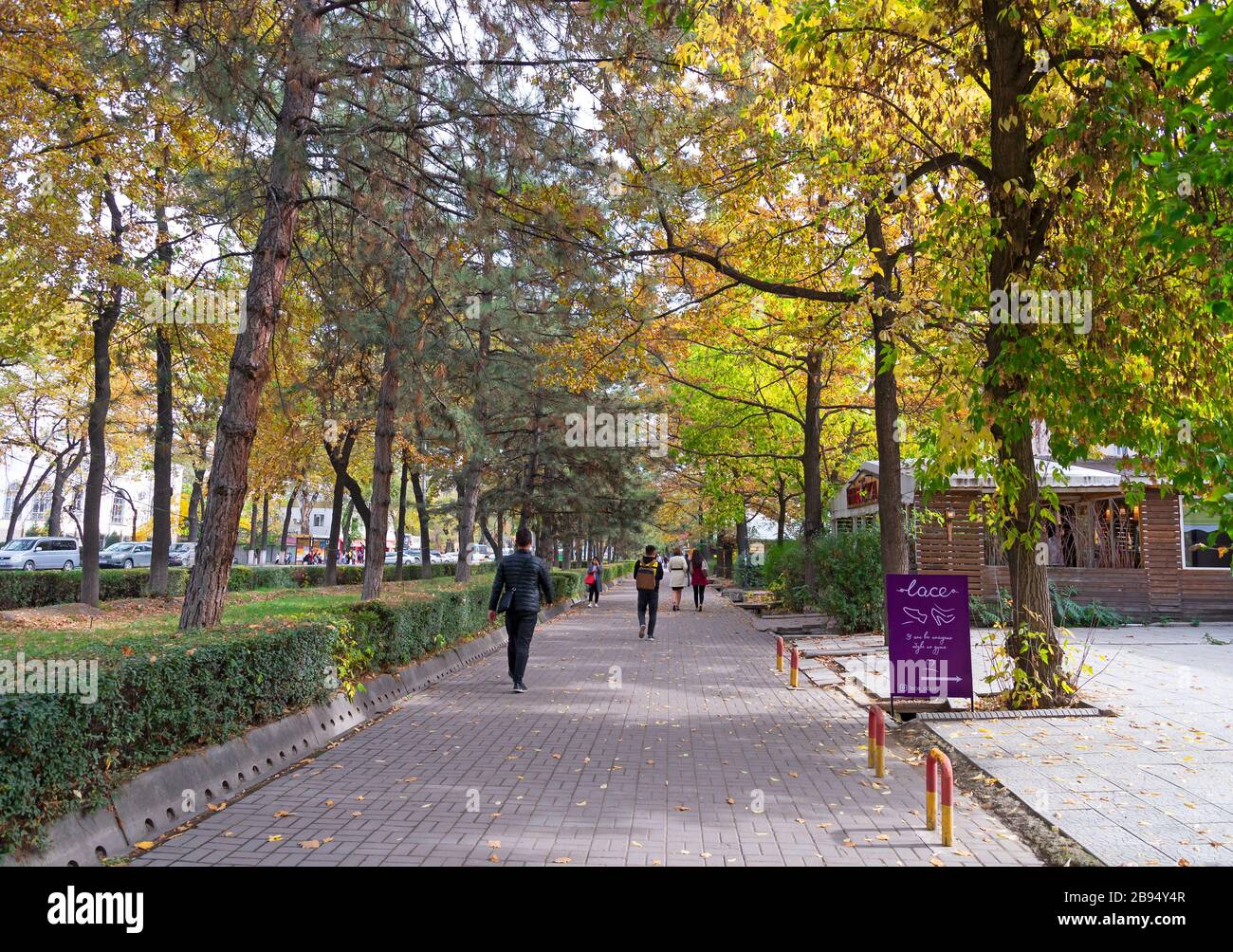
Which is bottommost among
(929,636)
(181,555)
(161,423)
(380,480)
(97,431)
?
(929,636)

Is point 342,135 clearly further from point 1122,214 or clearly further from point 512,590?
point 1122,214

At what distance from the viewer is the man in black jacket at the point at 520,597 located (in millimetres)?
10945

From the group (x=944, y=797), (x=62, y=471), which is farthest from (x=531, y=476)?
(x=62, y=471)

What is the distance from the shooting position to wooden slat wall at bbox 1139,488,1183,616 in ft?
64.3

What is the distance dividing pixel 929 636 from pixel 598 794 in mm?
4545

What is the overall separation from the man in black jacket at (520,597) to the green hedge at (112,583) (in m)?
7.99

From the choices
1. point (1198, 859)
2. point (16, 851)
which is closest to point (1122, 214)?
point (1198, 859)

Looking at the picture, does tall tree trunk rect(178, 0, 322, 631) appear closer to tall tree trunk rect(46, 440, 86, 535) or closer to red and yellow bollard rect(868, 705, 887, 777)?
red and yellow bollard rect(868, 705, 887, 777)

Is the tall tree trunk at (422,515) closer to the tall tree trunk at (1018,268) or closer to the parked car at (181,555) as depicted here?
the parked car at (181,555)

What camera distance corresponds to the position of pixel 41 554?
4034cm

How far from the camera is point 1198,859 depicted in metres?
4.70

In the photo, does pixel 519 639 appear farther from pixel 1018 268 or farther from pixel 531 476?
pixel 531 476

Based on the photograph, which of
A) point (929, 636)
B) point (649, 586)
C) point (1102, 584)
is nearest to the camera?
point (929, 636)

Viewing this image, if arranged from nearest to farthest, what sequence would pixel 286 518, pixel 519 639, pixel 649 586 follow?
1. pixel 519 639
2. pixel 649 586
3. pixel 286 518
